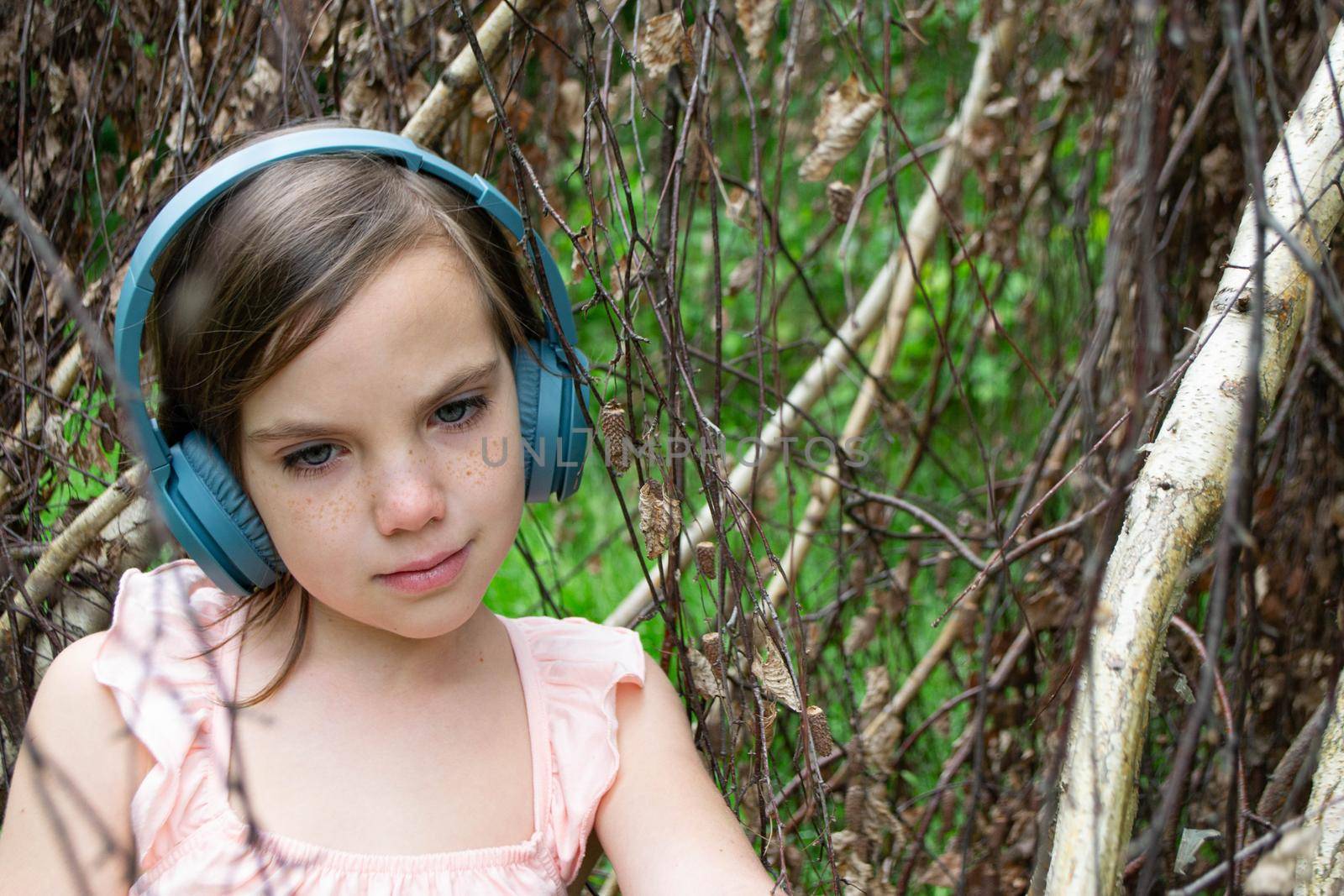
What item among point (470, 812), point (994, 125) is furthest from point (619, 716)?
point (994, 125)

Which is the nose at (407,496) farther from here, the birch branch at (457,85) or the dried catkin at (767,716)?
the birch branch at (457,85)

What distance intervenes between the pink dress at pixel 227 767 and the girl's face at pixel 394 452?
0.13 meters

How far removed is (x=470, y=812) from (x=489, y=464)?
341 millimetres

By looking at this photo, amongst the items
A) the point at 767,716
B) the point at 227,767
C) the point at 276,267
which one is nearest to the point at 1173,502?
the point at 767,716

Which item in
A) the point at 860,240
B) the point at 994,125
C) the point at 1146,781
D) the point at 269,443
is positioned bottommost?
the point at 1146,781

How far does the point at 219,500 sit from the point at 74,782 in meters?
0.27

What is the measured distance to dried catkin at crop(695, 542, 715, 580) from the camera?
3.49 ft

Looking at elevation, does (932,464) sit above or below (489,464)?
below

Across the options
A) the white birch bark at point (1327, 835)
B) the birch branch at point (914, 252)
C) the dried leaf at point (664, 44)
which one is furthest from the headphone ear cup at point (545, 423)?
the birch branch at point (914, 252)

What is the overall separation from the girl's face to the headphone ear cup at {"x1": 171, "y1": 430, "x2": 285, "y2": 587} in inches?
0.7

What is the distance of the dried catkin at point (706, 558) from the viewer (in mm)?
1063

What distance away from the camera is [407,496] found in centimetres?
96

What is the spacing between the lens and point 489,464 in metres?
1.03

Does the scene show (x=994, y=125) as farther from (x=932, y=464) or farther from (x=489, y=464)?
(x=489, y=464)
